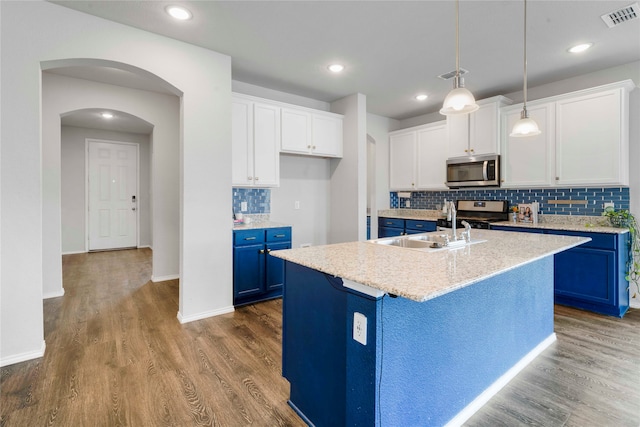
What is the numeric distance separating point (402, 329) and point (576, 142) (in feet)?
11.4

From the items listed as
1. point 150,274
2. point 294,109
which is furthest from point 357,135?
point 150,274

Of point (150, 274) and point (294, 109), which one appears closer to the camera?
point (294, 109)

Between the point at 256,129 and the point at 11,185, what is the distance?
224 centimetres

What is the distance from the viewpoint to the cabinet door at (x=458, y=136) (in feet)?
14.8

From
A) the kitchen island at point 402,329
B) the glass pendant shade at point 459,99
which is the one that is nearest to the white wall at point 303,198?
the kitchen island at point 402,329

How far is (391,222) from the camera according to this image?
5414mm

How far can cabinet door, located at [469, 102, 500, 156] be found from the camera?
4.18m

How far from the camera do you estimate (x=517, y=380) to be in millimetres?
2146

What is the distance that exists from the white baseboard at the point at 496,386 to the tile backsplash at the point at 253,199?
313cm

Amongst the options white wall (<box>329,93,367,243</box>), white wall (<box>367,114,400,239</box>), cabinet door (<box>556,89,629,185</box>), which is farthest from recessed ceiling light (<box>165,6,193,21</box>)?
cabinet door (<box>556,89,629,185</box>)

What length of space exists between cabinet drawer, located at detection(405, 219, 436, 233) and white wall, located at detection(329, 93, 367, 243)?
0.94m

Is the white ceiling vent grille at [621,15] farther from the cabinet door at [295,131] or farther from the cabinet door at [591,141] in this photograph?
the cabinet door at [295,131]

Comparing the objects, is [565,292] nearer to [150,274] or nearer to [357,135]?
[357,135]

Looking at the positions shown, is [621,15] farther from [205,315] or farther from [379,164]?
[205,315]
